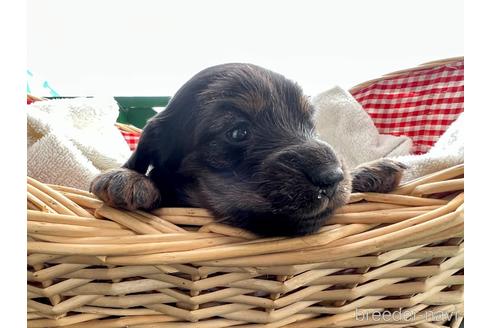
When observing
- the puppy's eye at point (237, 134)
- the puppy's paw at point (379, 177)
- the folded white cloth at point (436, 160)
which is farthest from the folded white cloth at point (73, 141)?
the folded white cloth at point (436, 160)

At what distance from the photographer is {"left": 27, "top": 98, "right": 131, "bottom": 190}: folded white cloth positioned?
1517 mm

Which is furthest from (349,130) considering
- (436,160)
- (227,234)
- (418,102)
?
(227,234)

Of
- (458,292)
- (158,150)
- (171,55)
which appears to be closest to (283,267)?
(458,292)

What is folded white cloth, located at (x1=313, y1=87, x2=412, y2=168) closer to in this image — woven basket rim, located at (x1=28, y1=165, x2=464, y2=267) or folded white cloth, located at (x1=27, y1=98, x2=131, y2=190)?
folded white cloth, located at (x1=27, y1=98, x2=131, y2=190)

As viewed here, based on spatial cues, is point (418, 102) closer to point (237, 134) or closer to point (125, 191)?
point (237, 134)

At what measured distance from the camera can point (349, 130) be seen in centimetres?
209

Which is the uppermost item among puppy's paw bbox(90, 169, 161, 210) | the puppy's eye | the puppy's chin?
the puppy's eye

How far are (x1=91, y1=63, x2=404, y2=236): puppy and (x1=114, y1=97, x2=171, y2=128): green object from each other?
1.59m

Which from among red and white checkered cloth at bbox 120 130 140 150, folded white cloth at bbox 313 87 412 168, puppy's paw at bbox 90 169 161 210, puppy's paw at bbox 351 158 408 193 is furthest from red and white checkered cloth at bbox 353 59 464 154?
puppy's paw at bbox 90 169 161 210

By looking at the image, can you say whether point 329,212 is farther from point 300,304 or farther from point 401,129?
point 401,129

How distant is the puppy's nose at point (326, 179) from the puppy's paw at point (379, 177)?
199 millimetres

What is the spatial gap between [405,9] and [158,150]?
1210 mm

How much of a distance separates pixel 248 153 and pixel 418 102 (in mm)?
1268

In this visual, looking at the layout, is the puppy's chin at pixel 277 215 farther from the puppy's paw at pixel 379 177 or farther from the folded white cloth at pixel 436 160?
the folded white cloth at pixel 436 160
